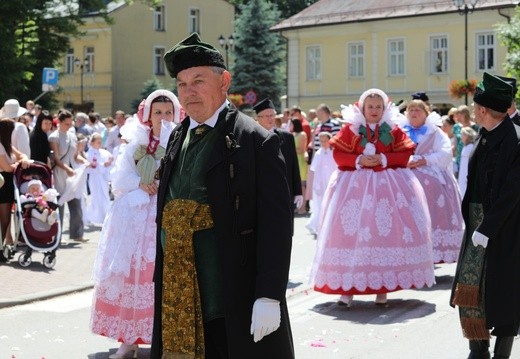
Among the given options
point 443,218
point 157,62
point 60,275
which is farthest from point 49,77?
point 157,62

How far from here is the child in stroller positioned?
502 inches

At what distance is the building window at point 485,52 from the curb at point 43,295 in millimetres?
37340

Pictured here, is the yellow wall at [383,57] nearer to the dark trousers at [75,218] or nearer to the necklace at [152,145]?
the dark trousers at [75,218]

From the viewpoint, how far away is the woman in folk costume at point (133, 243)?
764cm

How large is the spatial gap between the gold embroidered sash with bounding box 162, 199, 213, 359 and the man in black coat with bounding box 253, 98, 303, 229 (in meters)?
6.32

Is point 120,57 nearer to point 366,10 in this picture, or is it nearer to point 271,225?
point 366,10

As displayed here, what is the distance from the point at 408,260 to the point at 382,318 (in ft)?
2.54

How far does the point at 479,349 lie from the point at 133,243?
2512 millimetres

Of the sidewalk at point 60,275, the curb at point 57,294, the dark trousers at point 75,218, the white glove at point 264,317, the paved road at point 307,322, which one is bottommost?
the paved road at point 307,322

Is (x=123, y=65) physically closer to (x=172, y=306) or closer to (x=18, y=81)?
(x=18, y=81)

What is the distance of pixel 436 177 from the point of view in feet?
39.4

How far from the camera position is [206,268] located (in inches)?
186

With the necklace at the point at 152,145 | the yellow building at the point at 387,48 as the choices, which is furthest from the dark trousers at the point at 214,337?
the yellow building at the point at 387,48

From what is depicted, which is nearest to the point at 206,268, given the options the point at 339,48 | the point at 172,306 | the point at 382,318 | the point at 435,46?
the point at 172,306
